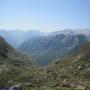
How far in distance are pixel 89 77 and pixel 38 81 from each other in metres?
26.8

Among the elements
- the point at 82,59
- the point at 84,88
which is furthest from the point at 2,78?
the point at 82,59

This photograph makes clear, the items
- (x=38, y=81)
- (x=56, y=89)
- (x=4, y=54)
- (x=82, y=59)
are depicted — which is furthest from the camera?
(x=4, y=54)

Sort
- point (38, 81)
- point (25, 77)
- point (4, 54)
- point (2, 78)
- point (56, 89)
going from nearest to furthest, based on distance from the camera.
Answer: point (56, 89)
point (2, 78)
point (38, 81)
point (25, 77)
point (4, 54)

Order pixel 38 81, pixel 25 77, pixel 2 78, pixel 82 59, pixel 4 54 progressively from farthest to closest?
pixel 4 54, pixel 82 59, pixel 25 77, pixel 38 81, pixel 2 78

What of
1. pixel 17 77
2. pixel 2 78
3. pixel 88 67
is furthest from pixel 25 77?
pixel 88 67

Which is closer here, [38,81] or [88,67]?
[38,81]

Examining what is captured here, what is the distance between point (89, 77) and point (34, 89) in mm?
42952

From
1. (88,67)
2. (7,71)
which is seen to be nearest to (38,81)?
(7,71)

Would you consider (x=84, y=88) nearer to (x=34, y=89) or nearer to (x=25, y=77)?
(x=34, y=89)

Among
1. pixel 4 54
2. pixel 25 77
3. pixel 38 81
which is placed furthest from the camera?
pixel 4 54

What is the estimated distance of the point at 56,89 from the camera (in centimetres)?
7581

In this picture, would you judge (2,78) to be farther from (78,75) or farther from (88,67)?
(88,67)

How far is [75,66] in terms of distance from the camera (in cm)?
13675

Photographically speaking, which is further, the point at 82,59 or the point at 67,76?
the point at 82,59
